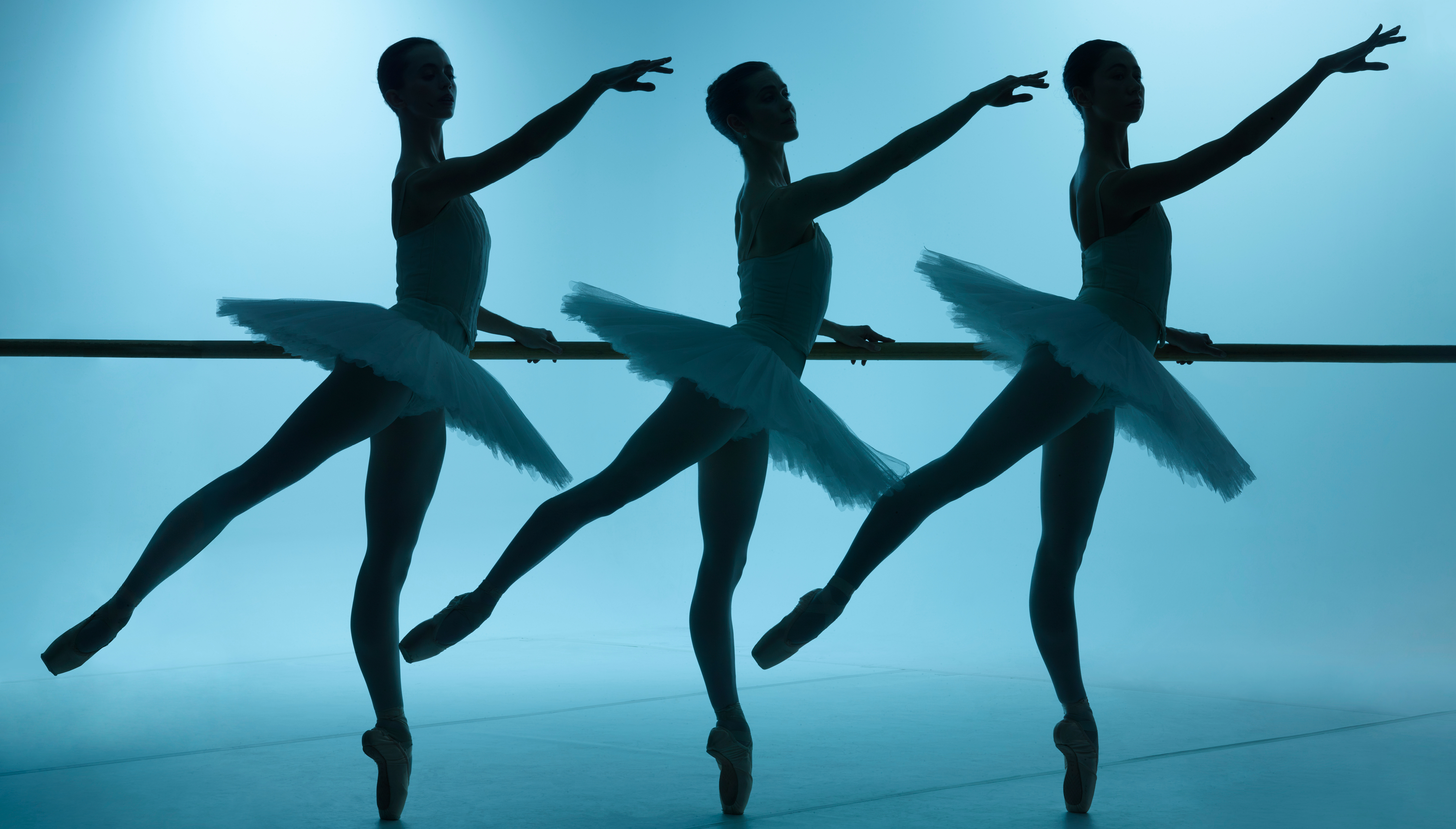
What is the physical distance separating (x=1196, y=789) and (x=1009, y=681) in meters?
1.75

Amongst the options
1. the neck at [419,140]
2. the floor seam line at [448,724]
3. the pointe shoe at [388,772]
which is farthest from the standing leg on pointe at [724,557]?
the floor seam line at [448,724]

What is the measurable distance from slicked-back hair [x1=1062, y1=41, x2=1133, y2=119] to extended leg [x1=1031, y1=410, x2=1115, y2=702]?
62 centimetres

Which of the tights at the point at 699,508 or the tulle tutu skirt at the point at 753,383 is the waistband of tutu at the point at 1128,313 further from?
the tights at the point at 699,508

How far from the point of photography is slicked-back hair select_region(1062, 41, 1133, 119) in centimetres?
225

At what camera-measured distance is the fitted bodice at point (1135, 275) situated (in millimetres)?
2203

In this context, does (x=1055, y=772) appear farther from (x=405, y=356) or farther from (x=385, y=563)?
(x=405, y=356)

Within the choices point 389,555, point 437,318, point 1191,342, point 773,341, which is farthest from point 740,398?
point 1191,342

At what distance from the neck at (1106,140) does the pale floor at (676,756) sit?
1.20 metres

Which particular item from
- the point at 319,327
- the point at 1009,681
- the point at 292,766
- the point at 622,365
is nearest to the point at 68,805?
the point at 292,766

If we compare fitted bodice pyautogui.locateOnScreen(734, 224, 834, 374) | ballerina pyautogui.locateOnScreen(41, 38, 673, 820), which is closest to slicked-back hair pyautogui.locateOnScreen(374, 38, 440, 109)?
ballerina pyautogui.locateOnScreen(41, 38, 673, 820)

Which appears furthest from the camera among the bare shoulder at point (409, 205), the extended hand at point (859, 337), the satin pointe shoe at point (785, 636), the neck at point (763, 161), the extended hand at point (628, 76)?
the extended hand at point (859, 337)

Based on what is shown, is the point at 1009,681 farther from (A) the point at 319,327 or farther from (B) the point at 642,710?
(A) the point at 319,327

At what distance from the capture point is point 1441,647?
4426mm

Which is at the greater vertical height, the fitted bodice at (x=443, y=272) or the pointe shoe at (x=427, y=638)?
A: the fitted bodice at (x=443, y=272)
